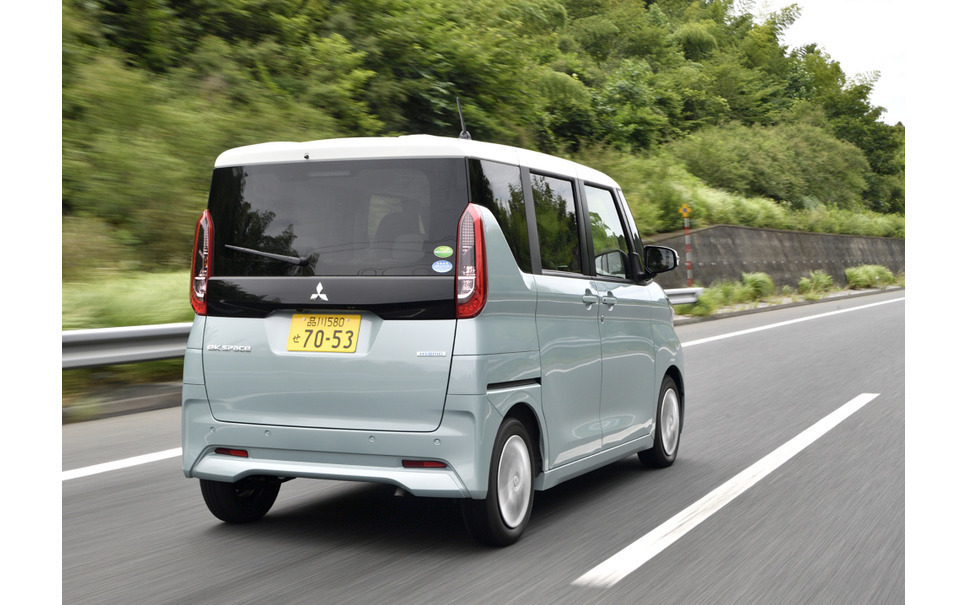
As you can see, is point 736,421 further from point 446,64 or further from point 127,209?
point 446,64

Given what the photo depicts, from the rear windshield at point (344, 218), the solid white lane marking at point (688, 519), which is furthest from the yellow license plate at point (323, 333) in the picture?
the solid white lane marking at point (688, 519)

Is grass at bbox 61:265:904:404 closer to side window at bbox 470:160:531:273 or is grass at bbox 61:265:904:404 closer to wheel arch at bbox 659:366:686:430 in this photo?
wheel arch at bbox 659:366:686:430

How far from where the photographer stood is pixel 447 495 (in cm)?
462

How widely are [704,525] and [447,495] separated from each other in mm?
1649

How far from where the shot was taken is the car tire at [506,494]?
4773mm

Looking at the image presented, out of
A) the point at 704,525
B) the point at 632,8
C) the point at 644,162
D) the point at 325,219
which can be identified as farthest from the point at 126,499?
the point at 632,8

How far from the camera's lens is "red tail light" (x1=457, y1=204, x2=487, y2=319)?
466 centimetres

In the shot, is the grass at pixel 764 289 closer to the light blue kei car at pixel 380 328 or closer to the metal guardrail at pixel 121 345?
the metal guardrail at pixel 121 345

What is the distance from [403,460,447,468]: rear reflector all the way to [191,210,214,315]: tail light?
1.29 meters

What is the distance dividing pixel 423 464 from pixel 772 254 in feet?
109

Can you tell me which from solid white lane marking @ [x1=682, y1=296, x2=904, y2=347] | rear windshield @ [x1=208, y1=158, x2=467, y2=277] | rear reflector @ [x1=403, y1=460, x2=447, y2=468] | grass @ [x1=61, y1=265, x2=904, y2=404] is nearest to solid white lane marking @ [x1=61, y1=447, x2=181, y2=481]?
grass @ [x1=61, y1=265, x2=904, y2=404]

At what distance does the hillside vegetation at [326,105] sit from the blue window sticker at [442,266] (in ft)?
26.8

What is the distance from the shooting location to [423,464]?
466cm

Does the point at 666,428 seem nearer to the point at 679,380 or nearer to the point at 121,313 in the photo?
the point at 679,380
